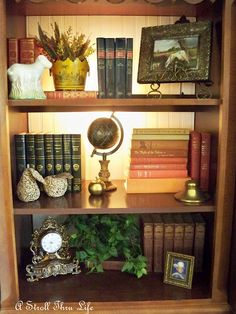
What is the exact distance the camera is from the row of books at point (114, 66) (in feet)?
3.68

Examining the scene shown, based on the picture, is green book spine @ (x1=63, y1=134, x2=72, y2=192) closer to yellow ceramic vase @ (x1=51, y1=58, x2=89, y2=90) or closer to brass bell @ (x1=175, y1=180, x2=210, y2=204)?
yellow ceramic vase @ (x1=51, y1=58, x2=89, y2=90)

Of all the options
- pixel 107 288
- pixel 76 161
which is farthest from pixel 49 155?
pixel 107 288

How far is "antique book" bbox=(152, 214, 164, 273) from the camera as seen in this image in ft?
4.38

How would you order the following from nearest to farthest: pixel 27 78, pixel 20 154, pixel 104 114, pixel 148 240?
pixel 27 78 < pixel 20 154 < pixel 148 240 < pixel 104 114

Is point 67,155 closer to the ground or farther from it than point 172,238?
farther from it

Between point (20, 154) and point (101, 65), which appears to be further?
point (20, 154)

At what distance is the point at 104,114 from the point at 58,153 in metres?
0.30

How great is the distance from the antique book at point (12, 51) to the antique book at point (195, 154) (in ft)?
2.28

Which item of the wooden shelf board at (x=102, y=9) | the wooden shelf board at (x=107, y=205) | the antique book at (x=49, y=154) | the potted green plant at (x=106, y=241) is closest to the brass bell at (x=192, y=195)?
the wooden shelf board at (x=107, y=205)

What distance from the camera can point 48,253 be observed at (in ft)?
4.30

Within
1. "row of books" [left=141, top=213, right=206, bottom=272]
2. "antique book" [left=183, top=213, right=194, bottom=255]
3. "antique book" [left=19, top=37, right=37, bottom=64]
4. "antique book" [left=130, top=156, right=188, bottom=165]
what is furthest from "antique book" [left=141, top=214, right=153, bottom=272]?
"antique book" [left=19, top=37, right=37, bottom=64]

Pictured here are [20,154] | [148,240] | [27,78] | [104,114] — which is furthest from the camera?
[104,114]

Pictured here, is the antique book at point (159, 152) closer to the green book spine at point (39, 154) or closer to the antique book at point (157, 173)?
the antique book at point (157, 173)

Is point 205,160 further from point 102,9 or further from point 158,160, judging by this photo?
point 102,9
